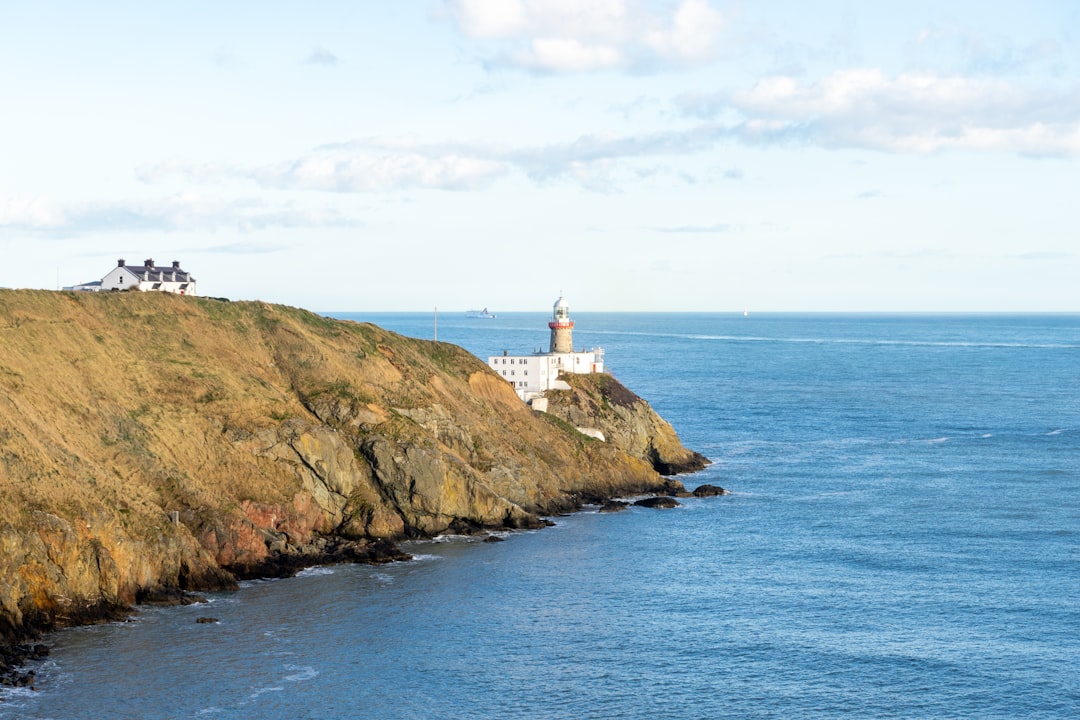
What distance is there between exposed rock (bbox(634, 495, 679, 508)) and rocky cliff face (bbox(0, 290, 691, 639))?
5076 mm

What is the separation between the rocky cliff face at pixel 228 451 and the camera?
70625 mm

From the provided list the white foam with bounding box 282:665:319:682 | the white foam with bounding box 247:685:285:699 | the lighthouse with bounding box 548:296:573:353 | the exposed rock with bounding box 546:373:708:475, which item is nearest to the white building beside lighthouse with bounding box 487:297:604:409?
the exposed rock with bounding box 546:373:708:475

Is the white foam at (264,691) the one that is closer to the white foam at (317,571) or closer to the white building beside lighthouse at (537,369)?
the white foam at (317,571)

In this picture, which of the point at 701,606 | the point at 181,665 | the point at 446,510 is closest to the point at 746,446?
the point at 446,510

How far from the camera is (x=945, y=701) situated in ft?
186

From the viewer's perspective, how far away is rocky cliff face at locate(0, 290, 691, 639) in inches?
2781

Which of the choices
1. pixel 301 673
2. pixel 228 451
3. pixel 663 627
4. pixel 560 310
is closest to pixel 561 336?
pixel 560 310

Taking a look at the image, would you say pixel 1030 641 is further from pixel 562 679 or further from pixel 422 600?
pixel 422 600

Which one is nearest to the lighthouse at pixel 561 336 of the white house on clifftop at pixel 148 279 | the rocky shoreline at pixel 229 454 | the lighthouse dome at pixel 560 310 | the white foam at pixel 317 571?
the lighthouse dome at pixel 560 310

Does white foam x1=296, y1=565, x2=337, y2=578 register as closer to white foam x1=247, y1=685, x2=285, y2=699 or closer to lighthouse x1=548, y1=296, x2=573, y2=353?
white foam x1=247, y1=685, x2=285, y2=699

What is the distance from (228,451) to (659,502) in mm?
38410

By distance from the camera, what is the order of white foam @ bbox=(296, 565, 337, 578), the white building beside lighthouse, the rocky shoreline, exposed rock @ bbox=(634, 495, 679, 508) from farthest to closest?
the white building beside lighthouse → exposed rock @ bbox=(634, 495, 679, 508) → white foam @ bbox=(296, 565, 337, 578) → the rocky shoreline

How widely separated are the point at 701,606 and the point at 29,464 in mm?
41321

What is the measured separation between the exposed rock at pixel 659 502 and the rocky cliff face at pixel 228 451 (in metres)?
5.08
